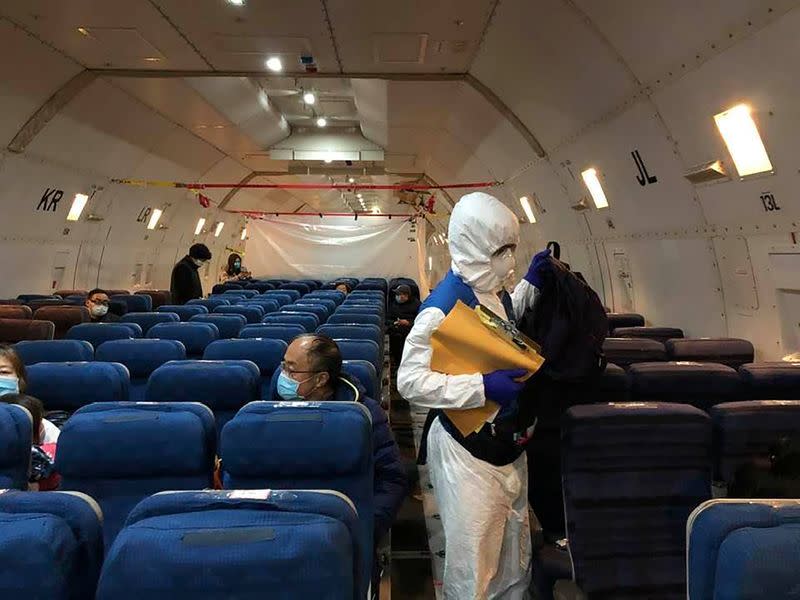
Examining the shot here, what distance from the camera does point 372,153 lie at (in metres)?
14.1

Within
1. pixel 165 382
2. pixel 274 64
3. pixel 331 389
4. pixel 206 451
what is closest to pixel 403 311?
pixel 274 64

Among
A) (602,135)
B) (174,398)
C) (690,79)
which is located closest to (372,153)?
(602,135)

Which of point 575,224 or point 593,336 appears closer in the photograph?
point 593,336

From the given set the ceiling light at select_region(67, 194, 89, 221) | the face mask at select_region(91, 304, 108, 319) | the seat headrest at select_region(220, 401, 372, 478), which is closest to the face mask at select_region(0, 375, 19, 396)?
the seat headrest at select_region(220, 401, 372, 478)

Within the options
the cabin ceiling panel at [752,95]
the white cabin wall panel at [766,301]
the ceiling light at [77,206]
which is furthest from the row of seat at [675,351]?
the ceiling light at [77,206]

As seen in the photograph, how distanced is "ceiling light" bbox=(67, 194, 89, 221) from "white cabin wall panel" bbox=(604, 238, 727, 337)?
9.28 meters

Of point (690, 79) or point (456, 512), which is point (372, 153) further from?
point (456, 512)

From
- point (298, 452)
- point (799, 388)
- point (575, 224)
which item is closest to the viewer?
point (298, 452)

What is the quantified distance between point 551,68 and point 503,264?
14.4ft

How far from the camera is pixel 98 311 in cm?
751

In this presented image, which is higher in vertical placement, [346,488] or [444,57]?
[444,57]

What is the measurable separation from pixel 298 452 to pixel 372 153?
1222 centimetres

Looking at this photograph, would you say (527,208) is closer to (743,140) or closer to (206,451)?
(743,140)

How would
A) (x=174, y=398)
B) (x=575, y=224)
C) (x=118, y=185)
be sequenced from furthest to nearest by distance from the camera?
1. (x=118, y=185)
2. (x=575, y=224)
3. (x=174, y=398)
